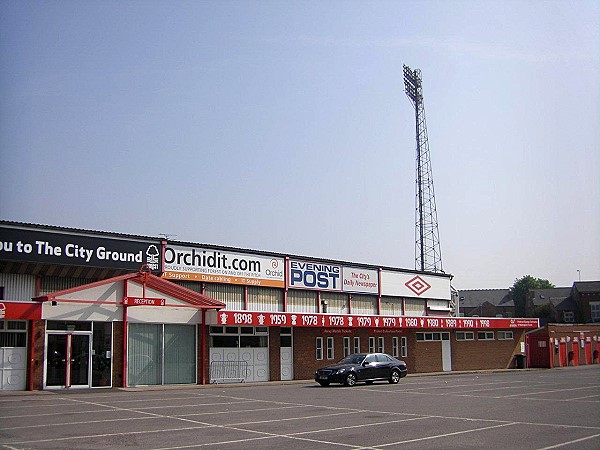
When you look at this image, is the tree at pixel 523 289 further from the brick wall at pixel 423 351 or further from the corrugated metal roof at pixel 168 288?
the corrugated metal roof at pixel 168 288

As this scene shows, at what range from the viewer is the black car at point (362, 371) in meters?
29.3

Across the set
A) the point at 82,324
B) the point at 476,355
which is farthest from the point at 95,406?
the point at 476,355

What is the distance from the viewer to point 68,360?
90.2 ft

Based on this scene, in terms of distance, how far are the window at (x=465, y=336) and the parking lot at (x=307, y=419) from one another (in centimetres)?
2086

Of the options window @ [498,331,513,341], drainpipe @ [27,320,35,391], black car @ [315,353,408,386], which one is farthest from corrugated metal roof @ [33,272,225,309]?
window @ [498,331,513,341]

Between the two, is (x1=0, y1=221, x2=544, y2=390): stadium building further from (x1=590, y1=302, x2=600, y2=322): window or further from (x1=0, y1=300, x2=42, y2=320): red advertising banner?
(x1=590, y1=302, x2=600, y2=322): window

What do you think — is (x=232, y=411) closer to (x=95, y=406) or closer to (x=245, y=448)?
(x=95, y=406)

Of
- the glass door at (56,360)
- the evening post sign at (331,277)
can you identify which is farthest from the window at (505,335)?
the glass door at (56,360)

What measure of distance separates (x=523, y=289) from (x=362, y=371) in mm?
112982

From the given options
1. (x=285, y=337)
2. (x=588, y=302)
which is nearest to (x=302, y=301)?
(x=285, y=337)

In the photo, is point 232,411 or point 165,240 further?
point 165,240

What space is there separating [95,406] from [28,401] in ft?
9.52

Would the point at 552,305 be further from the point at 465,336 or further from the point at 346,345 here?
the point at 346,345

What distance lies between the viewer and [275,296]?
126 feet
